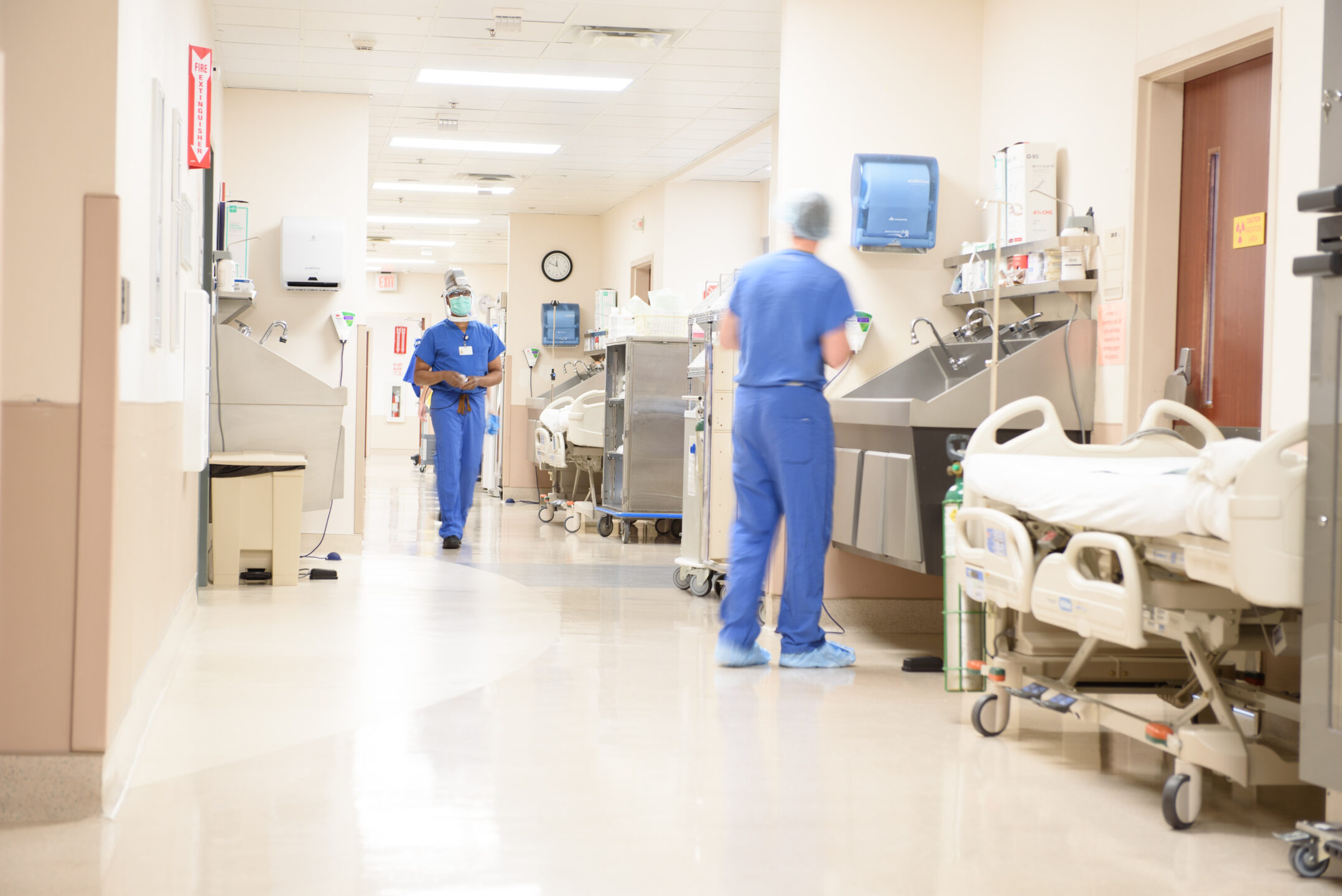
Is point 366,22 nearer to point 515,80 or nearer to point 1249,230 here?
point 515,80

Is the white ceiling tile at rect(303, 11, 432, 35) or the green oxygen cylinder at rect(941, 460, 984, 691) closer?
the green oxygen cylinder at rect(941, 460, 984, 691)

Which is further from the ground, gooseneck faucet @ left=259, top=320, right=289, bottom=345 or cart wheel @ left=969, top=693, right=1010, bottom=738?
gooseneck faucet @ left=259, top=320, right=289, bottom=345

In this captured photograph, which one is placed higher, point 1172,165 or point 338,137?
point 338,137

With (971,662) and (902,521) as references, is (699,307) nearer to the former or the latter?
(902,521)

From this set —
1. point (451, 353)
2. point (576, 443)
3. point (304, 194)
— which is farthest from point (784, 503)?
point (576, 443)

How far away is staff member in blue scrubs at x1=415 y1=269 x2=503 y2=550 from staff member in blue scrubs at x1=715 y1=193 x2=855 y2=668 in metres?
4.18

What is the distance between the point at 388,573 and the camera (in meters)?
7.14

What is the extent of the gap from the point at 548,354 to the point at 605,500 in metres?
4.20

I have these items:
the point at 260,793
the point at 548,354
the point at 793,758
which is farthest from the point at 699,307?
the point at 548,354

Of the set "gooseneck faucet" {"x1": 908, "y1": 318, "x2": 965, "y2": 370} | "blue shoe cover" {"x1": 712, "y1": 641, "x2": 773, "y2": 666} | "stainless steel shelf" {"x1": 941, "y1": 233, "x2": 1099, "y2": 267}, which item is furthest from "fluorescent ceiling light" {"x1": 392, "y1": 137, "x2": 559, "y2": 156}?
"blue shoe cover" {"x1": 712, "y1": 641, "x2": 773, "y2": 666}

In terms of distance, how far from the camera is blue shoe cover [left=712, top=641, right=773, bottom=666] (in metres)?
4.72

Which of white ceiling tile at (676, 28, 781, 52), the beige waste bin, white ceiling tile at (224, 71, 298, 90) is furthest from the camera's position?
white ceiling tile at (224, 71, 298, 90)

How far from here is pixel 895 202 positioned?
5.64 meters

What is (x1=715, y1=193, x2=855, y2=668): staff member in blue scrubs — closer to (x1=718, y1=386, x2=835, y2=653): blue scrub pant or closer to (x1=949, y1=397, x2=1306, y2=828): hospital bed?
(x1=718, y1=386, x2=835, y2=653): blue scrub pant
